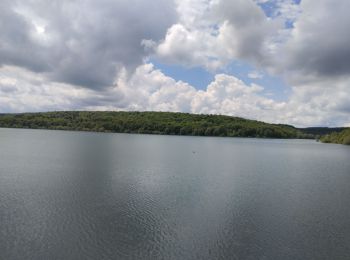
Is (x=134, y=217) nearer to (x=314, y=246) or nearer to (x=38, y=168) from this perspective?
(x=314, y=246)

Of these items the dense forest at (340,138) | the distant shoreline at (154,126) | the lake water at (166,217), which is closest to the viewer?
the lake water at (166,217)

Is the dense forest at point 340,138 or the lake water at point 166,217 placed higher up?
the dense forest at point 340,138

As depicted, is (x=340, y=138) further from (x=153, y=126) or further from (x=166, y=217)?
(x=166, y=217)

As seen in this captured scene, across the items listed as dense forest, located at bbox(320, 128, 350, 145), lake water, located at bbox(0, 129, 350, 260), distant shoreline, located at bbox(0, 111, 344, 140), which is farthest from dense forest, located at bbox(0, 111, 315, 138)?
lake water, located at bbox(0, 129, 350, 260)

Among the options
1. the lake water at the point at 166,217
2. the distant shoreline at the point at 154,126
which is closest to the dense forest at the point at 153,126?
the distant shoreline at the point at 154,126

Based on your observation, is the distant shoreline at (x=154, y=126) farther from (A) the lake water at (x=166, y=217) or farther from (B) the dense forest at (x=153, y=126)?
(A) the lake water at (x=166, y=217)

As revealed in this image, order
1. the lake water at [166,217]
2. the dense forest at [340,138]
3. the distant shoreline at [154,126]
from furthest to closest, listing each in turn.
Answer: the distant shoreline at [154,126] → the dense forest at [340,138] → the lake water at [166,217]

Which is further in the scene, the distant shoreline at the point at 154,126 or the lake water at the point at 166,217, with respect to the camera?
the distant shoreline at the point at 154,126

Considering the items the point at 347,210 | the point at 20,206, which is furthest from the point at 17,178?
the point at 347,210

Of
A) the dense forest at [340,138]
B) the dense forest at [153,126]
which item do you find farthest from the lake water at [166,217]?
the dense forest at [153,126]

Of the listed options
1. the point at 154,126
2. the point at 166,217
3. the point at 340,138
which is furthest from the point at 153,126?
the point at 166,217

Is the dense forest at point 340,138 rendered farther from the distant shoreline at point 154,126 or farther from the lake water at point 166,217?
the lake water at point 166,217

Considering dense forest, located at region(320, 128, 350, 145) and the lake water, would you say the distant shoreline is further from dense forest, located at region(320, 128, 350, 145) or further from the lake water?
the lake water

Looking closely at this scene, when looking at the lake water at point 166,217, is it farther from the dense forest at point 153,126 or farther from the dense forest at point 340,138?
the dense forest at point 153,126
